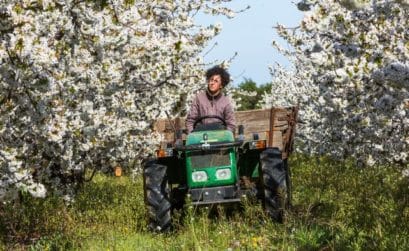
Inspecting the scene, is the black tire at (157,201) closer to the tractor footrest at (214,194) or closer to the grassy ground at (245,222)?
the grassy ground at (245,222)

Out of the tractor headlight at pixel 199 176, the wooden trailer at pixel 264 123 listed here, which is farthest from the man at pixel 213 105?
the wooden trailer at pixel 264 123

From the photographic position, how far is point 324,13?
23.6 feet

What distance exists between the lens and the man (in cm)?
973

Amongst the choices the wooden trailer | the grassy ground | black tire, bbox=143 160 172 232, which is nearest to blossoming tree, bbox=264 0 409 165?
the wooden trailer

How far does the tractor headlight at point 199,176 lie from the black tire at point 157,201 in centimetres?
39

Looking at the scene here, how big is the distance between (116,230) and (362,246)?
140 inches

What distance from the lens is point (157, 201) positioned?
884cm

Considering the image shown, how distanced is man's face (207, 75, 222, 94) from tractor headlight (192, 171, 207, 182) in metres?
1.52

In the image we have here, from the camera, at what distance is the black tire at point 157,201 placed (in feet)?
28.9

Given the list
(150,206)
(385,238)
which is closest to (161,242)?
(150,206)

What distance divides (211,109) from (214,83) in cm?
42

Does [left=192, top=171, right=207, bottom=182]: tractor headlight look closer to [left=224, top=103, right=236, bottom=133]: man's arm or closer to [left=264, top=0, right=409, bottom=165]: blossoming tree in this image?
[left=224, top=103, right=236, bottom=133]: man's arm

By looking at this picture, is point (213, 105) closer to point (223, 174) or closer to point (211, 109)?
point (211, 109)

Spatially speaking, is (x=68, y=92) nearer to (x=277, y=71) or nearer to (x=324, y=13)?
(x=324, y=13)
